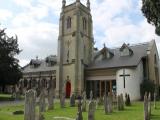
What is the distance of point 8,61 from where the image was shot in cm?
3747

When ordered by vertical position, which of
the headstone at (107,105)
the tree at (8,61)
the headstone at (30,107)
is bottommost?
the headstone at (107,105)

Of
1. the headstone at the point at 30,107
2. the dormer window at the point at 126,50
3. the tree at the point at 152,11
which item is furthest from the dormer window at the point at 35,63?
the headstone at the point at 30,107

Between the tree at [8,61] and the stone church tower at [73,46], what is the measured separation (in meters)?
8.90

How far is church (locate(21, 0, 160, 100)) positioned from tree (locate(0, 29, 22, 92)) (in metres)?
8.80

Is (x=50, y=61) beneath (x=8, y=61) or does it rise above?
above

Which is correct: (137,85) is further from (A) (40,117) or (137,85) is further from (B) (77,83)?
(A) (40,117)

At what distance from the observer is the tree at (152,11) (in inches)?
720

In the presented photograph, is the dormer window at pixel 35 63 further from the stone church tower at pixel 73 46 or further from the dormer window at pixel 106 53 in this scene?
→ the dormer window at pixel 106 53

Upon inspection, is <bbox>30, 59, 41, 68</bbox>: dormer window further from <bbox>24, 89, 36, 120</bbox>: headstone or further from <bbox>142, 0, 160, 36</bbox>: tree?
<bbox>24, 89, 36, 120</bbox>: headstone

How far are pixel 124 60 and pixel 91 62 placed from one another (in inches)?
320

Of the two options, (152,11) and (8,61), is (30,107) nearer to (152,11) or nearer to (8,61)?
(152,11)

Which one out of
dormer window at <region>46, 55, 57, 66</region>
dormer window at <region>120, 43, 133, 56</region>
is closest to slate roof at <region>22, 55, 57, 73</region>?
dormer window at <region>46, 55, 57, 66</region>

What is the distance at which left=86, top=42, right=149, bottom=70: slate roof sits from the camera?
38.2m

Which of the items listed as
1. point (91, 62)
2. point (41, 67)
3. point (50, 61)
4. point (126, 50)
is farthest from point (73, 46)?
point (41, 67)
